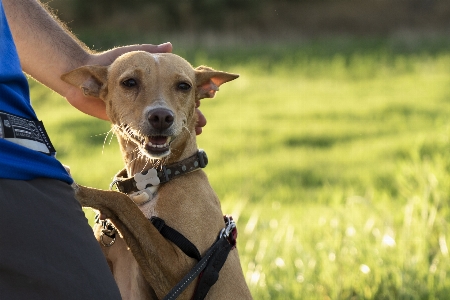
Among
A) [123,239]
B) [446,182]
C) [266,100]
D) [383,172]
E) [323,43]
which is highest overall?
[123,239]

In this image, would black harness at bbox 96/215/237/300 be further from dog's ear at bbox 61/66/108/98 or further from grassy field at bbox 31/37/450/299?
grassy field at bbox 31/37/450/299

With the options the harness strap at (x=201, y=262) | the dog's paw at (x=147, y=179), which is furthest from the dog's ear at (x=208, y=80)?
the harness strap at (x=201, y=262)

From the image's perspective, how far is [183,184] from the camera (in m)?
3.20

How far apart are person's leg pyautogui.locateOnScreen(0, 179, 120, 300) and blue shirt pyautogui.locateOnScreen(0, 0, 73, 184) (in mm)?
28

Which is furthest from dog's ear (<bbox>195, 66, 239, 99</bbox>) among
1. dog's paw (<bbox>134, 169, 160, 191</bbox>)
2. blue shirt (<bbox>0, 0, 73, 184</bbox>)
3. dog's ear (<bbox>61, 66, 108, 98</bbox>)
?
blue shirt (<bbox>0, 0, 73, 184</bbox>)

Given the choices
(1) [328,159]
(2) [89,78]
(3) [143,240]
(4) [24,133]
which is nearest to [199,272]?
(3) [143,240]

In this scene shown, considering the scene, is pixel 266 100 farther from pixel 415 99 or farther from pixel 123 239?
pixel 123 239

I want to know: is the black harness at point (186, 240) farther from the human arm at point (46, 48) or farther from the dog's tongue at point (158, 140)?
the human arm at point (46, 48)

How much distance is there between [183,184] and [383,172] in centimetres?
736

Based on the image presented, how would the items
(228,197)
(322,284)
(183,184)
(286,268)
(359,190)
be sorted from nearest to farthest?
(183,184) < (322,284) < (286,268) < (228,197) < (359,190)

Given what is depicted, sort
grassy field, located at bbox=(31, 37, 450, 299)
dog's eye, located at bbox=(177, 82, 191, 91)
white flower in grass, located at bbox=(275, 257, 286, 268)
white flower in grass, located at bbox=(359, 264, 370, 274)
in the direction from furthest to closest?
white flower in grass, located at bbox=(275, 257, 286, 268), grassy field, located at bbox=(31, 37, 450, 299), white flower in grass, located at bbox=(359, 264, 370, 274), dog's eye, located at bbox=(177, 82, 191, 91)

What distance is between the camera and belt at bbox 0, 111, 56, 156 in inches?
81.5

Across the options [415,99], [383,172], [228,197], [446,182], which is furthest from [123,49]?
[415,99]

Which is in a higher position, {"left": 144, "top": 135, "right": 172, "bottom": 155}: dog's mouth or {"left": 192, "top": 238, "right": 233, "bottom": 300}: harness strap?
{"left": 144, "top": 135, "right": 172, "bottom": 155}: dog's mouth
